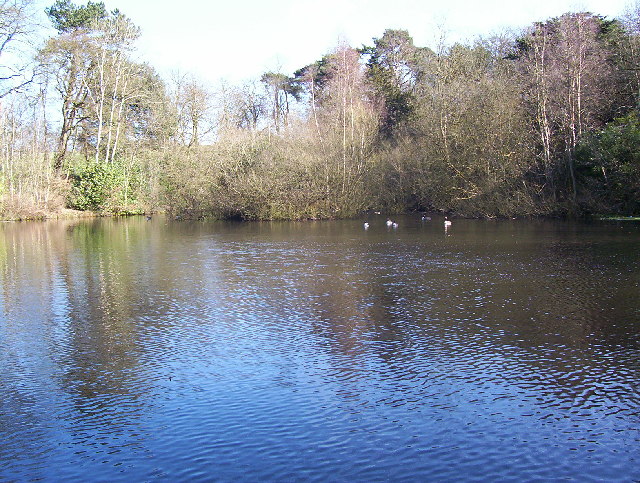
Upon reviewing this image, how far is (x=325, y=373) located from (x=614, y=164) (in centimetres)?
2588

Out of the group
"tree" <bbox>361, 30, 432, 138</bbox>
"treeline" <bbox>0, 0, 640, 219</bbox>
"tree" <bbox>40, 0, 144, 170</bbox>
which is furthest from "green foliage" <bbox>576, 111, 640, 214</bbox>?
"tree" <bbox>40, 0, 144, 170</bbox>

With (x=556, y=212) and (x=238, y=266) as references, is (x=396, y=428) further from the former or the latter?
(x=556, y=212)

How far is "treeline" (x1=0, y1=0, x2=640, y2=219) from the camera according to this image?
32031mm

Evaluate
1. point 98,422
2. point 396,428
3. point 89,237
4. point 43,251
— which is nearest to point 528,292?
point 396,428

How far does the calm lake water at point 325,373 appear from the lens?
540 centimetres

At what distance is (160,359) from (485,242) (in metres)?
15.0

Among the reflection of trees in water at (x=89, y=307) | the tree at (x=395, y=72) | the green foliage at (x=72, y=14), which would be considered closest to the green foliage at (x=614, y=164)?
the tree at (x=395, y=72)

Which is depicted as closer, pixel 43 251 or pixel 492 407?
pixel 492 407

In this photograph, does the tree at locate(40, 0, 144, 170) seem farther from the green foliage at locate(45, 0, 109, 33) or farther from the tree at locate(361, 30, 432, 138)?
the tree at locate(361, 30, 432, 138)

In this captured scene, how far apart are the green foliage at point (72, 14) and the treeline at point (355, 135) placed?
5.2 inches

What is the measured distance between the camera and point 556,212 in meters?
32.2

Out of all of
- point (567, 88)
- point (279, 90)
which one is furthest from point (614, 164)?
point (279, 90)

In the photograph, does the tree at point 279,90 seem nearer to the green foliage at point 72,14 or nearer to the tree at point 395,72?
the tree at point 395,72

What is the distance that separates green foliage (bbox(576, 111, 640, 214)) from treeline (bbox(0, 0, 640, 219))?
80mm
